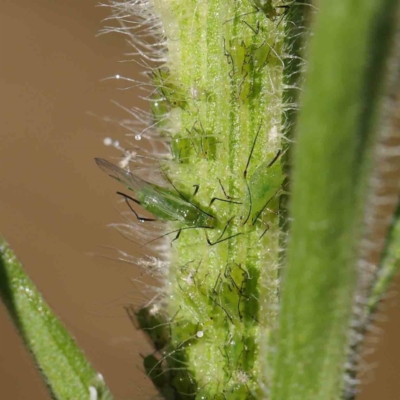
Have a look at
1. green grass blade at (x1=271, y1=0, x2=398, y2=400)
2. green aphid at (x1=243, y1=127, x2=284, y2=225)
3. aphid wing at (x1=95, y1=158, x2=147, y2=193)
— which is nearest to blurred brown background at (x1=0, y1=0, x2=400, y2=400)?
aphid wing at (x1=95, y1=158, x2=147, y2=193)

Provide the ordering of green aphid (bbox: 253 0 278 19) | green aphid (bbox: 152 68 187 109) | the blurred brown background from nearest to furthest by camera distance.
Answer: green aphid (bbox: 253 0 278 19), green aphid (bbox: 152 68 187 109), the blurred brown background

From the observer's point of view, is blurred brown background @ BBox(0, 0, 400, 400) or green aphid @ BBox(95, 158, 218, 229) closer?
green aphid @ BBox(95, 158, 218, 229)

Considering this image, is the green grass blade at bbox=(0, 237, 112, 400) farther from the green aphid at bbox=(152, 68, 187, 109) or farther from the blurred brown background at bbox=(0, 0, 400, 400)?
the blurred brown background at bbox=(0, 0, 400, 400)

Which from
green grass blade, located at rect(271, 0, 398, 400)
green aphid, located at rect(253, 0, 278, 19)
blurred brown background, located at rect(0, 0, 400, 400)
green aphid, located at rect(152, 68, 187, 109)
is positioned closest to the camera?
green grass blade, located at rect(271, 0, 398, 400)

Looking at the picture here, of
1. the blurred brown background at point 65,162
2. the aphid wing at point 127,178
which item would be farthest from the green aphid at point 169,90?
the blurred brown background at point 65,162

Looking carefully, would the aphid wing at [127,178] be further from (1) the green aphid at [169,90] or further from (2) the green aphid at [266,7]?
(2) the green aphid at [266,7]

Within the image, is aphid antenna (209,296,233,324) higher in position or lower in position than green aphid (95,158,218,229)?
lower

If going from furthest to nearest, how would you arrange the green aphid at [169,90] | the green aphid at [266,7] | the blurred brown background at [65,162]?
1. the blurred brown background at [65,162]
2. the green aphid at [169,90]
3. the green aphid at [266,7]
